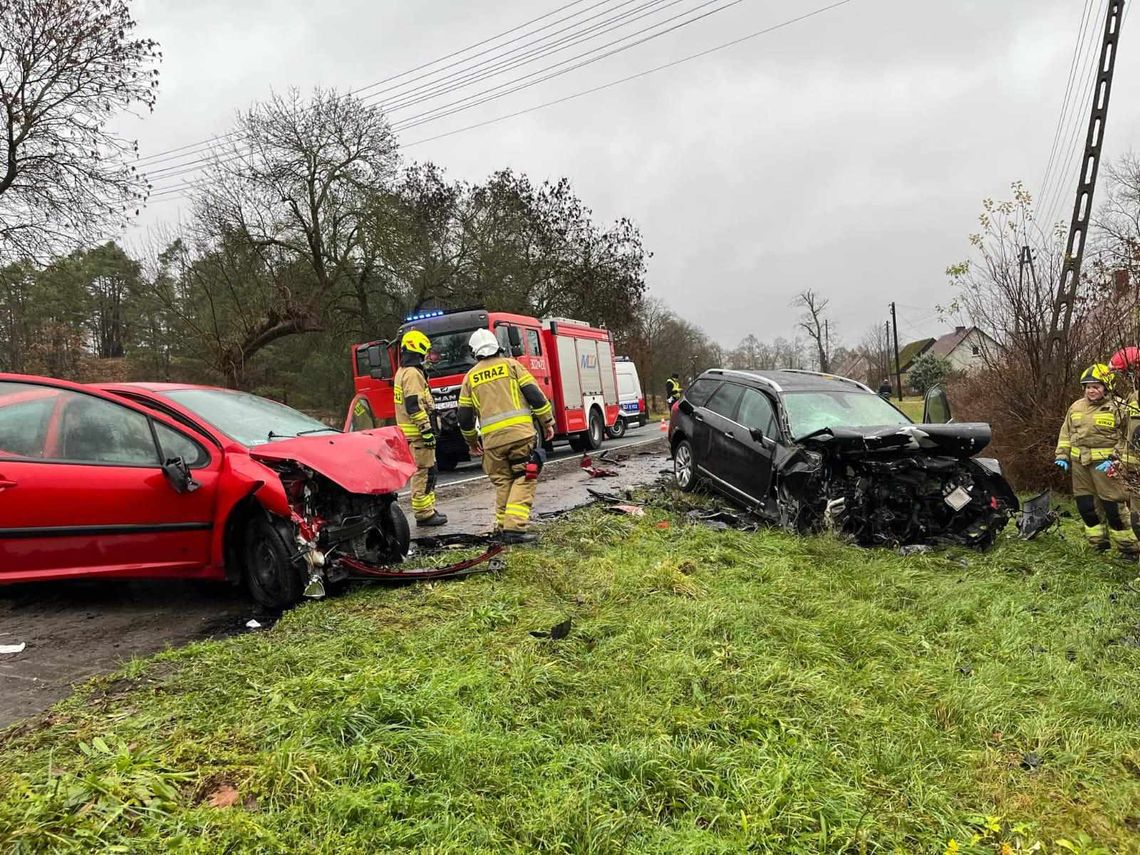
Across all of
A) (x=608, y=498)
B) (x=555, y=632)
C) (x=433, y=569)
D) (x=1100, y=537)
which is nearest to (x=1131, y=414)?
(x=1100, y=537)

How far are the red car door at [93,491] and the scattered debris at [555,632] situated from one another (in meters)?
2.12

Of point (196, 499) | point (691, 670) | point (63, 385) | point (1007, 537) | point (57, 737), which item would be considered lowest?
point (1007, 537)

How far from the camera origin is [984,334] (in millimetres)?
10125

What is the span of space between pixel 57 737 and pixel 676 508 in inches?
229

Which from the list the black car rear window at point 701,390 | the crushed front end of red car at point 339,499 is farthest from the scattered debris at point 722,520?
the crushed front end of red car at point 339,499

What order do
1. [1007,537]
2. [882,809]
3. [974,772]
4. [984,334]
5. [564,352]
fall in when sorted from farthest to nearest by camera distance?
[564,352] → [984,334] → [1007,537] → [974,772] → [882,809]

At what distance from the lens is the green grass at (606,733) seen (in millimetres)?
2076

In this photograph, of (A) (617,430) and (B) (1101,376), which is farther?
(A) (617,430)

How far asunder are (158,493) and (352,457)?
1111mm

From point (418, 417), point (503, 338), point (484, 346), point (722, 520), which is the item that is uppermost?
point (503, 338)

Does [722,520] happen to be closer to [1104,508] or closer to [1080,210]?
[1104,508]

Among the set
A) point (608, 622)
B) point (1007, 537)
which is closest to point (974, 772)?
point (608, 622)

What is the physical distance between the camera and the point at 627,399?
21.2 metres

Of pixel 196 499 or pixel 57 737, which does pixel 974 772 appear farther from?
pixel 196 499
